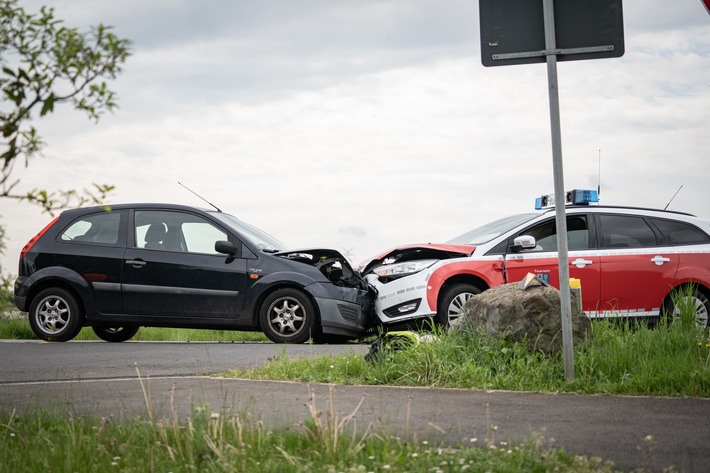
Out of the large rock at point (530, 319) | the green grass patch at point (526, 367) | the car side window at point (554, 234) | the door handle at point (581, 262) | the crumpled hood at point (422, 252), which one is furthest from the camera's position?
the car side window at point (554, 234)

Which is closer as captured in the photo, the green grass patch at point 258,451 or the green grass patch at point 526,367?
the green grass patch at point 258,451

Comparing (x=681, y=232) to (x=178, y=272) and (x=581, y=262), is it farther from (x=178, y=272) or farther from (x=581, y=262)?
(x=178, y=272)

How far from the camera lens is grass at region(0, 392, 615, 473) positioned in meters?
4.70

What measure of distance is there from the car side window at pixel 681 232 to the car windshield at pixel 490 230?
1.87 meters

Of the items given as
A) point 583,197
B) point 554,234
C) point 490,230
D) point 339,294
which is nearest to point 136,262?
point 339,294

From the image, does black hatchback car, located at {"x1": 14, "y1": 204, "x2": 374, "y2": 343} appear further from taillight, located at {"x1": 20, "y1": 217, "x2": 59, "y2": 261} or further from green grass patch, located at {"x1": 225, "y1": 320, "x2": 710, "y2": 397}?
green grass patch, located at {"x1": 225, "y1": 320, "x2": 710, "y2": 397}

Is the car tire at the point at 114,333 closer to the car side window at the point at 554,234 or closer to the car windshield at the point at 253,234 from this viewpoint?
the car windshield at the point at 253,234

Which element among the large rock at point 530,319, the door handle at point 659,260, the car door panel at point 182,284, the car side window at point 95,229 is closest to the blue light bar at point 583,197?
the door handle at point 659,260

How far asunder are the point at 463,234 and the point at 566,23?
21.8 feet

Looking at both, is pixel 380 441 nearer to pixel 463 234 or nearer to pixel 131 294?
pixel 131 294

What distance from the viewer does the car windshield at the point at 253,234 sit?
12391 millimetres

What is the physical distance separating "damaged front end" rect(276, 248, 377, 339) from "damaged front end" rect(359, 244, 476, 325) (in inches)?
8.4

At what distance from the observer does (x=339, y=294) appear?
11836mm

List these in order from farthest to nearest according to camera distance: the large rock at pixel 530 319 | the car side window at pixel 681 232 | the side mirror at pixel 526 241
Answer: the car side window at pixel 681 232 < the side mirror at pixel 526 241 < the large rock at pixel 530 319
